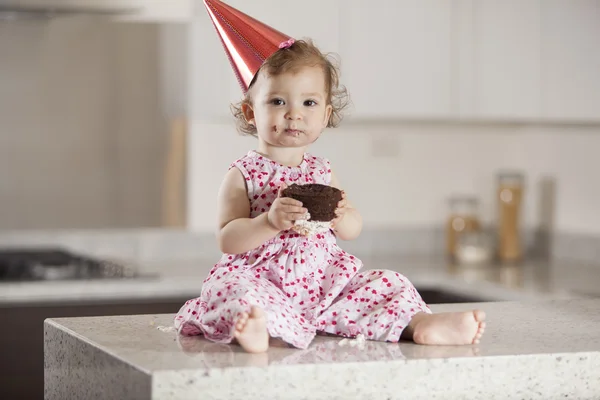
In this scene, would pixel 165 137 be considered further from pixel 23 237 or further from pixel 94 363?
pixel 94 363

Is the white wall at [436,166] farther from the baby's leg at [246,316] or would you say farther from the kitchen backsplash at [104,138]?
the baby's leg at [246,316]

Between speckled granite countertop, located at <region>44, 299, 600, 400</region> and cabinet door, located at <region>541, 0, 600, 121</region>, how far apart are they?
213cm

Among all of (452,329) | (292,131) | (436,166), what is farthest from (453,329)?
→ (436,166)

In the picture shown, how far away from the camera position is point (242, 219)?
135 centimetres

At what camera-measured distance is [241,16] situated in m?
1.37

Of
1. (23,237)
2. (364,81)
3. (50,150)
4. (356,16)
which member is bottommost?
(23,237)

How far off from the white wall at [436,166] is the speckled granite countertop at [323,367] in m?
2.17

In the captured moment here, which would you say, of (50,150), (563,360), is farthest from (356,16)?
(563,360)

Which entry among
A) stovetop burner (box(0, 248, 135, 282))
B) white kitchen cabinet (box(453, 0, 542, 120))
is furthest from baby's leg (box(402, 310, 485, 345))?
white kitchen cabinet (box(453, 0, 542, 120))

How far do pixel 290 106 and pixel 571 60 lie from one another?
89.4 inches

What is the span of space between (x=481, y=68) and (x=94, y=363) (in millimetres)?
2474

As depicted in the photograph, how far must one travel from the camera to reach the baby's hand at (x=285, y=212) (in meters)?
1.28

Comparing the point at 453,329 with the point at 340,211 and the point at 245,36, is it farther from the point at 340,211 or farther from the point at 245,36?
the point at 245,36

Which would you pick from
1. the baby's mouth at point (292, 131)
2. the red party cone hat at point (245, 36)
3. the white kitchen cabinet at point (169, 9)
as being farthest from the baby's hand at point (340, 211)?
the white kitchen cabinet at point (169, 9)
